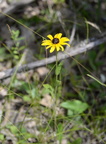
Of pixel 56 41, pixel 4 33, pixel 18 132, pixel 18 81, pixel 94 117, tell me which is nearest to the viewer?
pixel 56 41

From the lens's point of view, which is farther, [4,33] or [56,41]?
[4,33]

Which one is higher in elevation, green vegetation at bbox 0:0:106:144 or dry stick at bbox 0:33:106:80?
dry stick at bbox 0:33:106:80

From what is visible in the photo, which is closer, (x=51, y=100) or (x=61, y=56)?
(x=51, y=100)

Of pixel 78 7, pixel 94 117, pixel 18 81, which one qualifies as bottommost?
pixel 94 117

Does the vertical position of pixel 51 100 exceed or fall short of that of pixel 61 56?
it falls short

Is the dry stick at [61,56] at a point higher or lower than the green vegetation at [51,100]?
higher

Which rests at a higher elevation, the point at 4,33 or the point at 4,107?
the point at 4,33

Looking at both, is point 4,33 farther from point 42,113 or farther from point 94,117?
point 94,117

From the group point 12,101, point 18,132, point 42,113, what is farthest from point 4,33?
point 18,132

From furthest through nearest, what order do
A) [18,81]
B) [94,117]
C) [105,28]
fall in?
[105,28]
[18,81]
[94,117]
